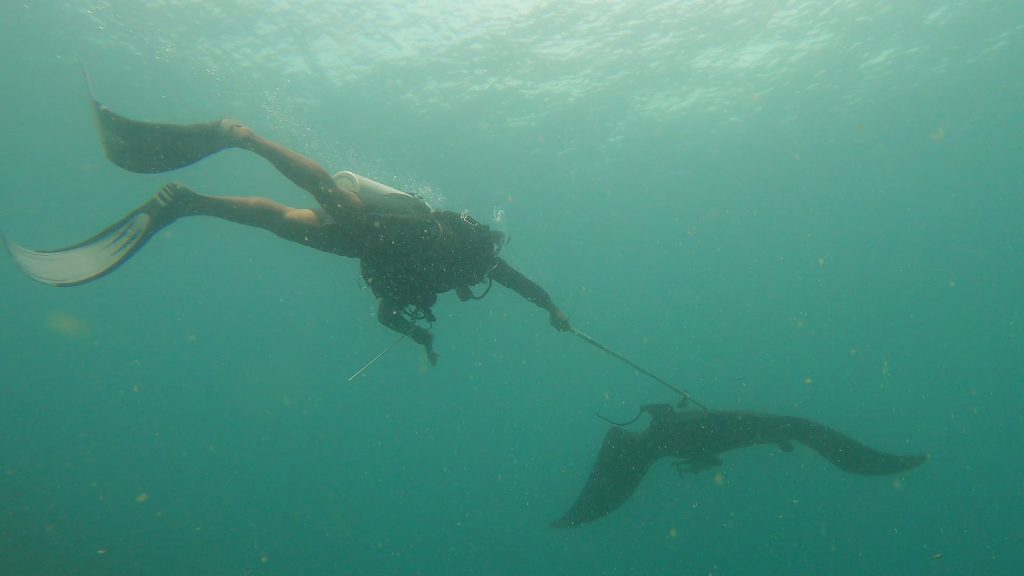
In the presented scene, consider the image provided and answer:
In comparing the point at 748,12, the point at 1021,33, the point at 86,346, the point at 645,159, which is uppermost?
the point at 748,12

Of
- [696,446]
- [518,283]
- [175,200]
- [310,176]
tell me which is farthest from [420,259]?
[696,446]

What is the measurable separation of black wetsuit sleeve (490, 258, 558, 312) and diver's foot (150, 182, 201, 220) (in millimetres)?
3334

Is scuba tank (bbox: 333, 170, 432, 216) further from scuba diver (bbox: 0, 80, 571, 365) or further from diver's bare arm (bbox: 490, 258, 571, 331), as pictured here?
diver's bare arm (bbox: 490, 258, 571, 331)

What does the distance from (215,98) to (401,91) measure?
9.17 metres

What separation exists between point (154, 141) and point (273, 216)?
1.58 meters

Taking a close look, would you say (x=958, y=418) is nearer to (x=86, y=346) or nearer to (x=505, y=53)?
(x=505, y=53)

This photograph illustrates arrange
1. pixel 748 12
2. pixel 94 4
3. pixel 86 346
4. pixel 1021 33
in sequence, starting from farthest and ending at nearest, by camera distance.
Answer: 1. pixel 86 346
2. pixel 1021 33
3. pixel 748 12
4. pixel 94 4

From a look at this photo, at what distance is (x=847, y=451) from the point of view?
8227mm

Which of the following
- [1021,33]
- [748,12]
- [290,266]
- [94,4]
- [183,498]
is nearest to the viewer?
[94,4]

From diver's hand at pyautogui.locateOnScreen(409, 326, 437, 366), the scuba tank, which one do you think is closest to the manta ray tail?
diver's hand at pyautogui.locateOnScreen(409, 326, 437, 366)

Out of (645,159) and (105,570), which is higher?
(645,159)

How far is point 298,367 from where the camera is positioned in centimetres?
9438

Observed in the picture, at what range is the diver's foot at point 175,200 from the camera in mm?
4707

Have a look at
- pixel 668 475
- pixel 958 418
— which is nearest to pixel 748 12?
pixel 668 475
